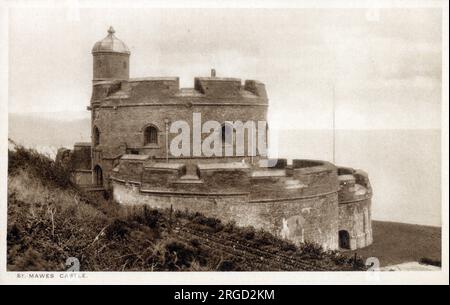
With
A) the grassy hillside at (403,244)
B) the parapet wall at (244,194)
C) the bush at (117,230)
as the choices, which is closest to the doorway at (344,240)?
the grassy hillside at (403,244)

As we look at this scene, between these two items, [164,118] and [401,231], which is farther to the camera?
[401,231]

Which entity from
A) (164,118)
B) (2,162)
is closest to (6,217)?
(2,162)

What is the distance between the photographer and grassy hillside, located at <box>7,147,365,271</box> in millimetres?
11367

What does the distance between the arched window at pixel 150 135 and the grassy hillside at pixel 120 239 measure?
9.26 ft

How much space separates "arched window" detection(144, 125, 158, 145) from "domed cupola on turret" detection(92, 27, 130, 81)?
2322 mm

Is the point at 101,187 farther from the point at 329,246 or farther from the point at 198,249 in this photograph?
the point at 329,246

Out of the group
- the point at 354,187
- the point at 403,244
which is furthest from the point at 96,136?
the point at 403,244

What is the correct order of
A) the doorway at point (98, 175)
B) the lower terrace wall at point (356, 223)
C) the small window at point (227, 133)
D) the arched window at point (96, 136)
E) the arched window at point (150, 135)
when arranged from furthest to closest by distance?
the doorway at point (98, 175)
the arched window at point (96, 136)
the lower terrace wall at point (356, 223)
the arched window at point (150, 135)
the small window at point (227, 133)

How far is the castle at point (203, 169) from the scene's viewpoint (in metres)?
13.3

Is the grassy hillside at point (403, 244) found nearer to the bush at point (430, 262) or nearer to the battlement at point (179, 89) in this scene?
the bush at point (430, 262)

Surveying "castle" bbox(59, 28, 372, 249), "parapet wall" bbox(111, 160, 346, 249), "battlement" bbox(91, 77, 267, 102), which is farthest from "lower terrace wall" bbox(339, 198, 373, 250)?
"battlement" bbox(91, 77, 267, 102)

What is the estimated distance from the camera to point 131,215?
12898 millimetres

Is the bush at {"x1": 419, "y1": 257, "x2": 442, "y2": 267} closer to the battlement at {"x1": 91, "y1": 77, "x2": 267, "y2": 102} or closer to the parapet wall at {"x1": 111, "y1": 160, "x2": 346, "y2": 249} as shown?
the parapet wall at {"x1": 111, "y1": 160, "x2": 346, "y2": 249}
